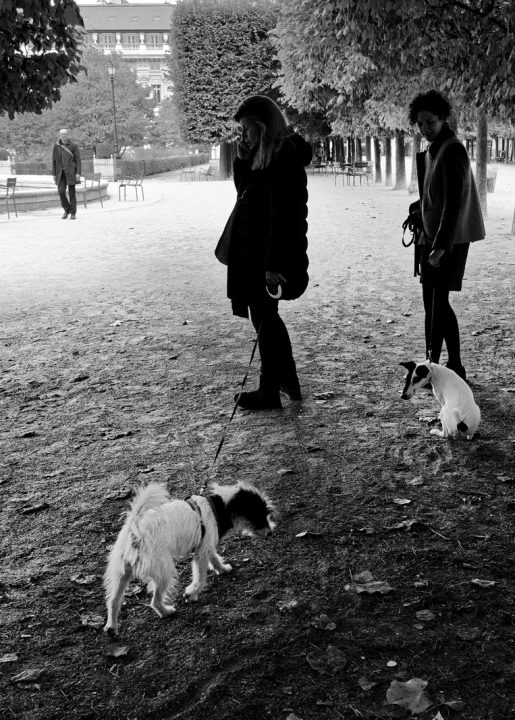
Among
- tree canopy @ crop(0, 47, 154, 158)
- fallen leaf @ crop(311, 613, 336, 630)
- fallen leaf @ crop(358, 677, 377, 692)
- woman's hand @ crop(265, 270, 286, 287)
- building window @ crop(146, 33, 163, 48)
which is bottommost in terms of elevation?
fallen leaf @ crop(358, 677, 377, 692)

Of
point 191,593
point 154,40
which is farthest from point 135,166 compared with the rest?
point 154,40

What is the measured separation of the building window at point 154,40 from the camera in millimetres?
135625

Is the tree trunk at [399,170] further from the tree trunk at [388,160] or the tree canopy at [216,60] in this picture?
the tree canopy at [216,60]

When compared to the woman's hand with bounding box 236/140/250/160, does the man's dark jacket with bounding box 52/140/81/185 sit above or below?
above

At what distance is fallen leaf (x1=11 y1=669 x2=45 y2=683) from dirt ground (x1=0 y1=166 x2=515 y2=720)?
0.01 metres

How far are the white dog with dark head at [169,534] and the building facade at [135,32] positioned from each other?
136m

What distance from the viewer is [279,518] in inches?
164

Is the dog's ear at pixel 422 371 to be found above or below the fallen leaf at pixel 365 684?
above

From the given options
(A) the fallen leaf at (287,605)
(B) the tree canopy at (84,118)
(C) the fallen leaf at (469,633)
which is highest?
(B) the tree canopy at (84,118)

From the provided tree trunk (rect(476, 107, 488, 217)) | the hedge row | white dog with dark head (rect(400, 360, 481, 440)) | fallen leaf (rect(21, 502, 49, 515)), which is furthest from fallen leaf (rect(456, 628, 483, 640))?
the hedge row

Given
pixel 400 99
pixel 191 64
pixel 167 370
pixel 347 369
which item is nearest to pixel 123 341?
pixel 167 370

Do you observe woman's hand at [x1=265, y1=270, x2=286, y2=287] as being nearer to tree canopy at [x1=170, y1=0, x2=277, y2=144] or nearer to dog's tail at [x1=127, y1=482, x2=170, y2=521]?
dog's tail at [x1=127, y1=482, x2=170, y2=521]

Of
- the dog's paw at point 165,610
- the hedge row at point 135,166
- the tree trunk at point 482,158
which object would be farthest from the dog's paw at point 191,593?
the hedge row at point 135,166

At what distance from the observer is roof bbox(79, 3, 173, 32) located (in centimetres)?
13400
